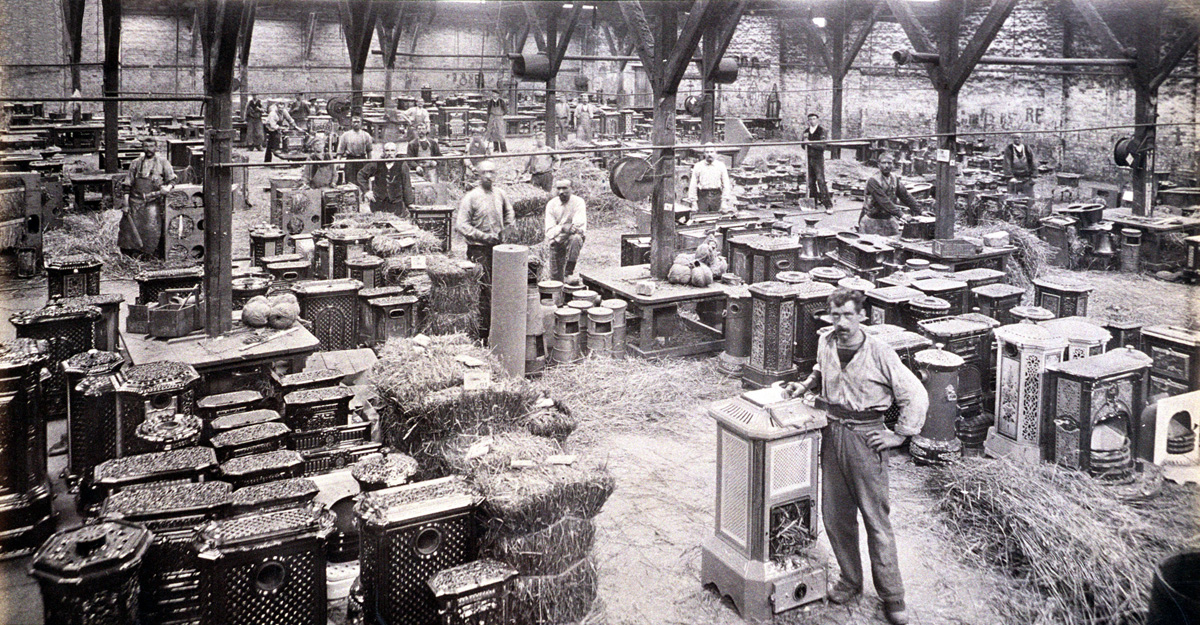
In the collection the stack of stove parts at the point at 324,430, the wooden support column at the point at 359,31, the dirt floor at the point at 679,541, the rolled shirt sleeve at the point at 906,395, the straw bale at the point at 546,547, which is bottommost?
the dirt floor at the point at 679,541

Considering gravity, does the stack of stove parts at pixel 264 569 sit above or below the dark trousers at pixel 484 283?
below

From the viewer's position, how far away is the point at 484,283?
948cm

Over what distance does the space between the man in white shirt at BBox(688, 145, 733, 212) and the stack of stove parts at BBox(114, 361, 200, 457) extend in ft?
31.8

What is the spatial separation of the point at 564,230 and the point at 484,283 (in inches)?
64.5

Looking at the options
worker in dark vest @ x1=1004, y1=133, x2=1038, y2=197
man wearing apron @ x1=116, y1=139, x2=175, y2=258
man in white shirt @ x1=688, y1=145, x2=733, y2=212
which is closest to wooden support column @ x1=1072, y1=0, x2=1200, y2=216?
worker in dark vest @ x1=1004, y1=133, x2=1038, y2=197

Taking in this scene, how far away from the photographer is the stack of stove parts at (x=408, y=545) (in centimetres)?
440

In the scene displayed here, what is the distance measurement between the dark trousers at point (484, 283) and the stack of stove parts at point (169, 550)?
4.68 m

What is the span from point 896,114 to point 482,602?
22.9 meters

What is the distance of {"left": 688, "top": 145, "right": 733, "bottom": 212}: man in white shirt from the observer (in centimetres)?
1455

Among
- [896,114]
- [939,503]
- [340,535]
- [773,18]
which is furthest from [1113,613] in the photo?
[773,18]

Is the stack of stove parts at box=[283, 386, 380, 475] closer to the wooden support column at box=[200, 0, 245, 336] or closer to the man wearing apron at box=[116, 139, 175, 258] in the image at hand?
the wooden support column at box=[200, 0, 245, 336]

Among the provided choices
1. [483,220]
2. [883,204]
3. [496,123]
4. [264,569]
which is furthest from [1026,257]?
[496,123]

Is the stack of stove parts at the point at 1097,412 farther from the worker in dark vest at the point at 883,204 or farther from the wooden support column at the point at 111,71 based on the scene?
the wooden support column at the point at 111,71

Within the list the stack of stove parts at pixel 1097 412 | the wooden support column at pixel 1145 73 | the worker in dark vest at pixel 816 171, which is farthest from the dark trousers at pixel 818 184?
the stack of stove parts at pixel 1097 412
